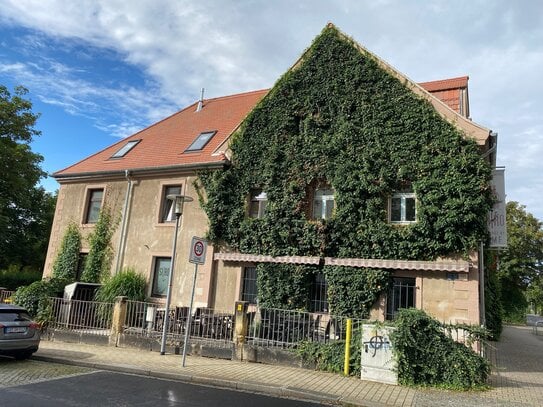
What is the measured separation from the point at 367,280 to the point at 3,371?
32.5ft

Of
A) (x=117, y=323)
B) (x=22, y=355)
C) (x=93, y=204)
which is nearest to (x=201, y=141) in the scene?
(x=93, y=204)

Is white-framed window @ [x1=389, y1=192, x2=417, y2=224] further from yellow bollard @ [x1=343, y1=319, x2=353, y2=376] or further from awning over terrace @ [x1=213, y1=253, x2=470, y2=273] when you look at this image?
yellow bollard @ [x1=343, y1=319, x2=353, y2=376]

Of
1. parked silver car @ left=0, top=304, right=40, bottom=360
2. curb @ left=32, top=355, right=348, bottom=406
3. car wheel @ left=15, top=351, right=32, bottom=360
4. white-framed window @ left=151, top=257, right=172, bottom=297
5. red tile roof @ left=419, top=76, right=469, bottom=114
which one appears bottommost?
car wheel @ left=15, top=351, right=32, bottom=360

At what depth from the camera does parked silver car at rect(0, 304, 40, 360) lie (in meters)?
10.3

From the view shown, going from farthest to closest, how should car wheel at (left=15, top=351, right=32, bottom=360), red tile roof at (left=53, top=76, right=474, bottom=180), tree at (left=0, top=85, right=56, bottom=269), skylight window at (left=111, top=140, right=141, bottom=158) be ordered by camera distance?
tree at (left=0, top=85, right=56, bottom=269) < skylight window at (left=111, top=140, right=141, bottom=158) < red tile roof at (left=53, top=76, right=474, bottom=180) < car wheel at (left=15, top=351, right=32, bottom=360)

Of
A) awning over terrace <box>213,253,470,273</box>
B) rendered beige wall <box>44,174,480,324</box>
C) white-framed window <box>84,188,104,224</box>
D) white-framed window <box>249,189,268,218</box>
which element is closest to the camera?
awning over terrace <box>213,253,470,273</box>

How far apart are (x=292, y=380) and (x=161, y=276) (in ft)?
33.6

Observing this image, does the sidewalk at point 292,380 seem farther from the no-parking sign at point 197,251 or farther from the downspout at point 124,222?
the downspout at point 124,222

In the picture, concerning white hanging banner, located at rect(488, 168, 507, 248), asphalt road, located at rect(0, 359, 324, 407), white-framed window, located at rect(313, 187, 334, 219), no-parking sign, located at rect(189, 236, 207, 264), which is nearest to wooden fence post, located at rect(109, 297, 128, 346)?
asphalt road, located at rect(0, 359, 324, 407)

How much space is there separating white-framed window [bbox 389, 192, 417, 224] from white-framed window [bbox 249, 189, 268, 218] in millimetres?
4684

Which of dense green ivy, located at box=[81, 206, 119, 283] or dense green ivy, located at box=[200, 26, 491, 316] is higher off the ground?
dense green ivy, located at box=[200, 26, 491, 316]

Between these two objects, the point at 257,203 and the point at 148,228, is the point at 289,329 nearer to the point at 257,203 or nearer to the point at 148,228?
the point at 257,203

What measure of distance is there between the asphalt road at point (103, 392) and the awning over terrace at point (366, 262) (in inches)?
262

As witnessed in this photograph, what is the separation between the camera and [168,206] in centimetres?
1905
